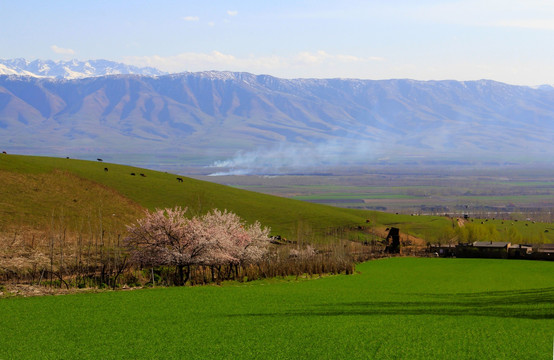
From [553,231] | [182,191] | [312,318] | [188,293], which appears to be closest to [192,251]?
[188,293]

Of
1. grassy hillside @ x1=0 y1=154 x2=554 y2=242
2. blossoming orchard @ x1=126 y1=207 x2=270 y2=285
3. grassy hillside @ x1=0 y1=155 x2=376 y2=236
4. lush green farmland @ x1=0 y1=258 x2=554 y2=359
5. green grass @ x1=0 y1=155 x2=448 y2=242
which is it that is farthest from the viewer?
green grass @ x1=0 y1=155 x2=448 y2=242

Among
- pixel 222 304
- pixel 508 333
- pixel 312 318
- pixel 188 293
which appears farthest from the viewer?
pixel 188 293

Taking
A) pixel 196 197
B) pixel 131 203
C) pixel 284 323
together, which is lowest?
pixel 284 323

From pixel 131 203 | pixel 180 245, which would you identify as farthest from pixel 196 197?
pixel 180 245

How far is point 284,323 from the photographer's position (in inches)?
1217

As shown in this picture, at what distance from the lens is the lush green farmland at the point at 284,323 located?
24.9 meters

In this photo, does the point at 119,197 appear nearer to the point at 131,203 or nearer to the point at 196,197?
the point at 131,203

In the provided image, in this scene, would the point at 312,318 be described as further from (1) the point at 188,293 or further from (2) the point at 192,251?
(2) the point at 192,251

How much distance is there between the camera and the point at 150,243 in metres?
56.8

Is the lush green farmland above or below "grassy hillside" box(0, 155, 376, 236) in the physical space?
below

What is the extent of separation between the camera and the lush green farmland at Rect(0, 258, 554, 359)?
24.9 meters

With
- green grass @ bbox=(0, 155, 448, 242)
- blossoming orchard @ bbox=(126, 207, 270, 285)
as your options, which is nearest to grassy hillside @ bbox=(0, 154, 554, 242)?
green grass @ bbox=(0, 155, 448, 242)

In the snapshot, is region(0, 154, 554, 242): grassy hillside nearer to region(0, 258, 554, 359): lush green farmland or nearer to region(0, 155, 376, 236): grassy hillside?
region(0, 155, 376, 236): grassy hillside

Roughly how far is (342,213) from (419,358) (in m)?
110
